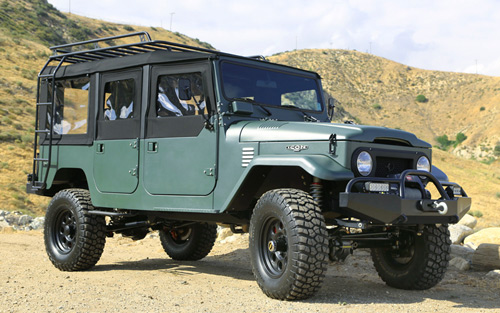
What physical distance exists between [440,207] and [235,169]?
205 centimetres

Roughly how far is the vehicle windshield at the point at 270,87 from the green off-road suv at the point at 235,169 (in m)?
0.02

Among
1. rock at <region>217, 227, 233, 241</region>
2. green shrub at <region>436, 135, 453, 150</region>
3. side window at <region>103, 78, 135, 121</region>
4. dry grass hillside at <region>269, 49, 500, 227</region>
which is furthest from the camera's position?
dry grass hillside at <region>269, 49, 500, 227</region>

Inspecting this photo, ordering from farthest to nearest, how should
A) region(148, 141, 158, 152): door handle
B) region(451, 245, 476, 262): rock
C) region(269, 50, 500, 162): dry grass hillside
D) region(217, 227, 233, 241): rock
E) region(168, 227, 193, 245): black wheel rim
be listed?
1. region(269, 50, 500, 162): dry grass hillside
2. region(217, 227, 233, 241): rock
3. region(168, 227, 193, 245): black wheel rim
4. region(451, 245, 476, 262): rock
5. region(148, 141, 158, 152): door handle

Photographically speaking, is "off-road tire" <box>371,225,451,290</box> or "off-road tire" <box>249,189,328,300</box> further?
"off-road tire" <box>371,225,451,290</box>

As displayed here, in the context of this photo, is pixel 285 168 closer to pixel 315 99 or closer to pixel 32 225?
pixel 315 99

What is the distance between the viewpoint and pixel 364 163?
5.45 meters

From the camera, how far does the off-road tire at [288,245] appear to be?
204 inches

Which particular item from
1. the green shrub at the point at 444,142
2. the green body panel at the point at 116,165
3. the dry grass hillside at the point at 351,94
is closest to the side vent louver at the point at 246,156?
the green body panel at the point at 116,165

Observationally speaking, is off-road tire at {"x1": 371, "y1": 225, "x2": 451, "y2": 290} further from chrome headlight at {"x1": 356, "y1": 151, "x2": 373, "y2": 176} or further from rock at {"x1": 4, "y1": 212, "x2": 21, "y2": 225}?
rock at {"x1": 4, "y1": 212, "x2": 21, "y2": 225}

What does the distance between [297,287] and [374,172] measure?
131cm

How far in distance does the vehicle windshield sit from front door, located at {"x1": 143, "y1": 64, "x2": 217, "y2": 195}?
0.29 m

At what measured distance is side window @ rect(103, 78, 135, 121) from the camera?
7.32 metres

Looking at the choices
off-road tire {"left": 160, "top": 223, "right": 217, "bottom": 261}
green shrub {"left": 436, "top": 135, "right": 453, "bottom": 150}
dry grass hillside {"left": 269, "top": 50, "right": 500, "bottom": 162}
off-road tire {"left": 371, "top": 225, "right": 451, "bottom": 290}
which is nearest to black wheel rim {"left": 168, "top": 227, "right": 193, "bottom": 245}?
off-road tire {"left": 160, "top": 223, "right": 217, "bottom": 261}

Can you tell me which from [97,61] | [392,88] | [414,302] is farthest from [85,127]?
[392,88]
